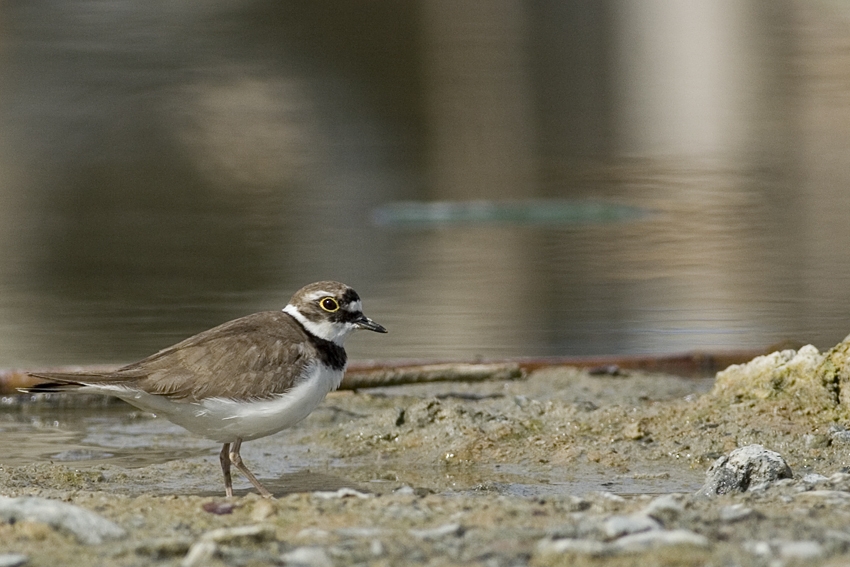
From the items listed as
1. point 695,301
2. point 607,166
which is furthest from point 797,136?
point 695,301

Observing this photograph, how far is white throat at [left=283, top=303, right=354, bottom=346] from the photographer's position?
609 cm

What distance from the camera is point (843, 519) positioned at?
13.3ft

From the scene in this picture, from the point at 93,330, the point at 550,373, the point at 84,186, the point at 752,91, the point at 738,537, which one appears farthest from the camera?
the point at 752,91

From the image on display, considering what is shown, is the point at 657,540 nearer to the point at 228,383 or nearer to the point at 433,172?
the point at 228,383

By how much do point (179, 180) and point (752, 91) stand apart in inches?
512

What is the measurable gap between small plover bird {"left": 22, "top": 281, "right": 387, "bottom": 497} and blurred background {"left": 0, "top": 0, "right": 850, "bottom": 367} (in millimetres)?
2610

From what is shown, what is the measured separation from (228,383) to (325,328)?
24.1 inches

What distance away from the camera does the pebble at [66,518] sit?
13.3ft

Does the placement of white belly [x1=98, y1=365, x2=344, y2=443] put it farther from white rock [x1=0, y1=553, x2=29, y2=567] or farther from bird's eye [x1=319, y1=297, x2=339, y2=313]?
white rock [x1=0, y1=553, x2=29, y2=567]

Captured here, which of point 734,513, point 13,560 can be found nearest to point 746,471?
point 734,513

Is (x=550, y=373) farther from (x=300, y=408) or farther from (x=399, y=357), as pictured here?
(x=300, y=408)

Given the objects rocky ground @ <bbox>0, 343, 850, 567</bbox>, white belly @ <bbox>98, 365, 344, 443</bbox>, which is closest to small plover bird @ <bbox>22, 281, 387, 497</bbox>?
white belly @ <bbox>98, 365, 344, 443</bbox>

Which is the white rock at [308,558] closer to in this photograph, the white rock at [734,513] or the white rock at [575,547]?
the white rock at [575,547]

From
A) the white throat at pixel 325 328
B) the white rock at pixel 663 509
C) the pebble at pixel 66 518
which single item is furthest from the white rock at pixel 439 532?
the white throat at pixel 325 328
